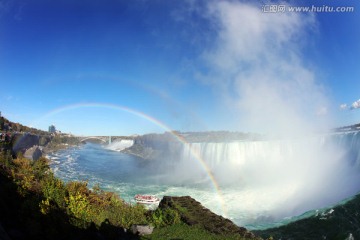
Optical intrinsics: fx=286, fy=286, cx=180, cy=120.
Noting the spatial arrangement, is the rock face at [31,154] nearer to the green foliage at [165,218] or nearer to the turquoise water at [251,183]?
the turquoise water at [251,183]

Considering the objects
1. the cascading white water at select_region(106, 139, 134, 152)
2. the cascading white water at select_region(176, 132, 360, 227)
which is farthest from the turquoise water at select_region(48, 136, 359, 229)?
the cascading white water at select_region(106, 139, 134, 152)

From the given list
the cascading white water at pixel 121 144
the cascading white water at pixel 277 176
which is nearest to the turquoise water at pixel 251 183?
the cascading white water at pixel 277 176

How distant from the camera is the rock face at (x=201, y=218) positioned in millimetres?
11586

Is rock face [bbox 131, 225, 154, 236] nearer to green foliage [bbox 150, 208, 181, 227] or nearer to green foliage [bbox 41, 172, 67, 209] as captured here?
green foliage [bbox 150, 208, 181, 227]

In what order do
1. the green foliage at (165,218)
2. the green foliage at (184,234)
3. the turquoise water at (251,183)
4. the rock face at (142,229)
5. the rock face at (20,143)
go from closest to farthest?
the green foliage at (184,234) < the rock face at (142,229) < the green foliage at (165,218) < the turquoise water at (251,183) < the rock face at (20,143)

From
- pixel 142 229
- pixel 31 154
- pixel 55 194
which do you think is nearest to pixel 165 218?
pixel 142 229

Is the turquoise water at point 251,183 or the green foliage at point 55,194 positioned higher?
the green foliage at point 55,194

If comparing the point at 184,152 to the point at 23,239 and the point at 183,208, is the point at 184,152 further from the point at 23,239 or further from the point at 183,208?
the point at 23,239

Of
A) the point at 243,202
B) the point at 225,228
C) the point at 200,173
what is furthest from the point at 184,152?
the point at 225,228

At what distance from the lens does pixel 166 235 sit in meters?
10.9

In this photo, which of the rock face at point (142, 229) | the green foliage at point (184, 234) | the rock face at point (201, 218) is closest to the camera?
the green foliage at point (184, 234)

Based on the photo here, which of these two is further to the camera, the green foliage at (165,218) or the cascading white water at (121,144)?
the cascading white water at (121,144)

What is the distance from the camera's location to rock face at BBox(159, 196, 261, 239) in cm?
1159

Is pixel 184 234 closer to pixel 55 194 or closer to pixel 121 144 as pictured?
pixel 55 194
